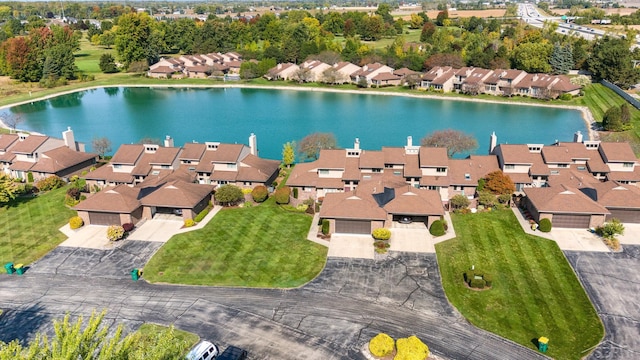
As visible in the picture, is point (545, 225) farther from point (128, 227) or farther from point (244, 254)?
point (128, 227)

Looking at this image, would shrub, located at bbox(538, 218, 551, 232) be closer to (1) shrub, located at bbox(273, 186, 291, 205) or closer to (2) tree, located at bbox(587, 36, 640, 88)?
(1) shrub, located at bbox(273, 186, 291, 205)

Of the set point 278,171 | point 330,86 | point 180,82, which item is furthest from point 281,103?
point 278,171

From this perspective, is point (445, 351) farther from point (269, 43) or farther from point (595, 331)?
point (269, 43)

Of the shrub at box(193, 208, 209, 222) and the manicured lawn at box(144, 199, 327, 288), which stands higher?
the shrub at box(193, 208, 209, 222)

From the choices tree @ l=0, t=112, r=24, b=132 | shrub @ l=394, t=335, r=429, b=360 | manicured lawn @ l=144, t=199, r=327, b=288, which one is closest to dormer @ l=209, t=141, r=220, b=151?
manicured lawn @ l=144, t=199, r=327, b=288

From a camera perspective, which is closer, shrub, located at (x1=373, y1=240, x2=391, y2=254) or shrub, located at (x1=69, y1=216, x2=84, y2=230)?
shrub, located at (x1=373, y1=240, x2=391, y2=254)

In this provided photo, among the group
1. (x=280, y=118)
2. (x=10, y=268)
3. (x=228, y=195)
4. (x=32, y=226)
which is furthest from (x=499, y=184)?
(x=280, y=118)
